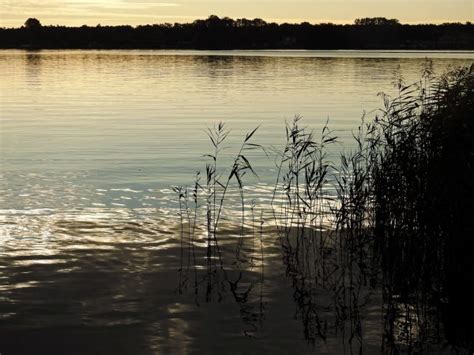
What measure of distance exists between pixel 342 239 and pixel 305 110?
25448mm

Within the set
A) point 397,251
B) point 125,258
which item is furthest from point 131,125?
point 397,251

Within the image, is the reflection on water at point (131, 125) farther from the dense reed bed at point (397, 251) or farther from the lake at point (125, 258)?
the dense reed bed at point (397, 251)

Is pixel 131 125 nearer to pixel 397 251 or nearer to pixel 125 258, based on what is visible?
pixel 125 258

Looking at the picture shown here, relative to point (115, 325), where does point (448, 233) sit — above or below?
above

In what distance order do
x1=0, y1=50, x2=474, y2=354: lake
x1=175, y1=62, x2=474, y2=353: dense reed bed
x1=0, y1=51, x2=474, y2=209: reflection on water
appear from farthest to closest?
x1=0, y1=51, x2=474, y2=209: reflection on water
x1=175, y1=62, x2=474, y2=353: dense reed bed
x1=0, y1=50, x2=474, y2=354: lake

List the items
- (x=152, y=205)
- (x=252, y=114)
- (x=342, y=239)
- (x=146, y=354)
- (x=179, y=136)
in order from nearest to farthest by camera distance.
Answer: (x=146, y=354), (x=342, y=239), (x=152, y=205), (x=179, y=136), (x=252, y=114)

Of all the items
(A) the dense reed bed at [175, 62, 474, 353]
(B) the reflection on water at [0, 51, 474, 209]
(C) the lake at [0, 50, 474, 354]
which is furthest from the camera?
(B) the reflection on water at [0, 51, 474, 209]

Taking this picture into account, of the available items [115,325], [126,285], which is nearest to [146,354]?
[115,325]

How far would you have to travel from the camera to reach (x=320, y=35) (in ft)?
584

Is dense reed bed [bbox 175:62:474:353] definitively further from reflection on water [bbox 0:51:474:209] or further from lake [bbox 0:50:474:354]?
reflection on water [bbox 0:51:474:209]

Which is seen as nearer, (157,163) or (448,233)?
(448,233)

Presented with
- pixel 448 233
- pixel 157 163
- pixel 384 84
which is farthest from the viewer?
pixel 384 84

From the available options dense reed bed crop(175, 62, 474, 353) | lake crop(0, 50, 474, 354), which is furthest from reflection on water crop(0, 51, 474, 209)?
dense reed bed crop(175, 62, 474, 353)

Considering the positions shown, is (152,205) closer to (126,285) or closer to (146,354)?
(126,285)
